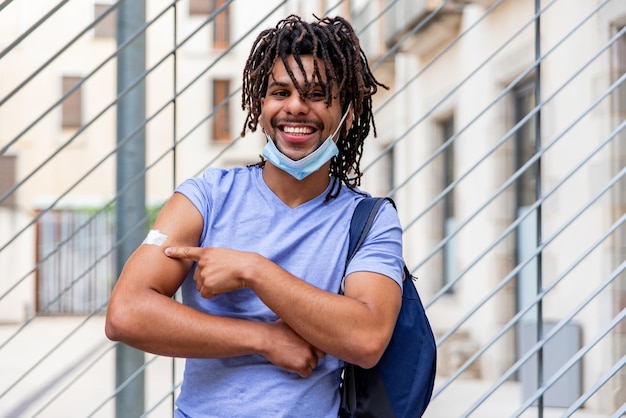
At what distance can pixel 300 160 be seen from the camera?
1.92 m

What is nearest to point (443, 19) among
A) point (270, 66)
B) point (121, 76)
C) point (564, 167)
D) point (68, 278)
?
point (564, 167)

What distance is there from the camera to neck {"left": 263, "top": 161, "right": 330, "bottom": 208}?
1.96 metres

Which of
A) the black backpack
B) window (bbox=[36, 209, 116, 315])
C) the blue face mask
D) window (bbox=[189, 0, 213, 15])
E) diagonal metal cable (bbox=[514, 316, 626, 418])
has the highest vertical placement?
window (bbox=[189, 0, 213, 15])

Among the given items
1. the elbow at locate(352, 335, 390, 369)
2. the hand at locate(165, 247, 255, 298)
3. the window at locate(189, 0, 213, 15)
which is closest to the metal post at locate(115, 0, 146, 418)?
the hand at locate(165, 247, 255, 298)

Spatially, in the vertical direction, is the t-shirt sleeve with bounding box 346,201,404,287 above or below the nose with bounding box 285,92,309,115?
A: below

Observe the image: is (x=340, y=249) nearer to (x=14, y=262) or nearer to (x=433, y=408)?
(x=433, y=408)

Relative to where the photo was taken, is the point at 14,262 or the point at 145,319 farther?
the point at 14,262

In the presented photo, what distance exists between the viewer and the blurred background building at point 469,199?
2684 millimetres

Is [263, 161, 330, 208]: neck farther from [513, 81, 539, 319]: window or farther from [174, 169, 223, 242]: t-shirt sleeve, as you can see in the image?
[513, 81, 539, 319]: window

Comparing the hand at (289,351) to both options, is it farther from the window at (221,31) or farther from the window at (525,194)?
the window at (221,31)

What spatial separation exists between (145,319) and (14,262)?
1799 centimetres

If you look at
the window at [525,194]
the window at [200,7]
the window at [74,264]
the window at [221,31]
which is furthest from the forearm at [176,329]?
the window at [221,31]

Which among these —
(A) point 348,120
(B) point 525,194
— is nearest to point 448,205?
(B) point 525,194

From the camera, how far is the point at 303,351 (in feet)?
5.84
